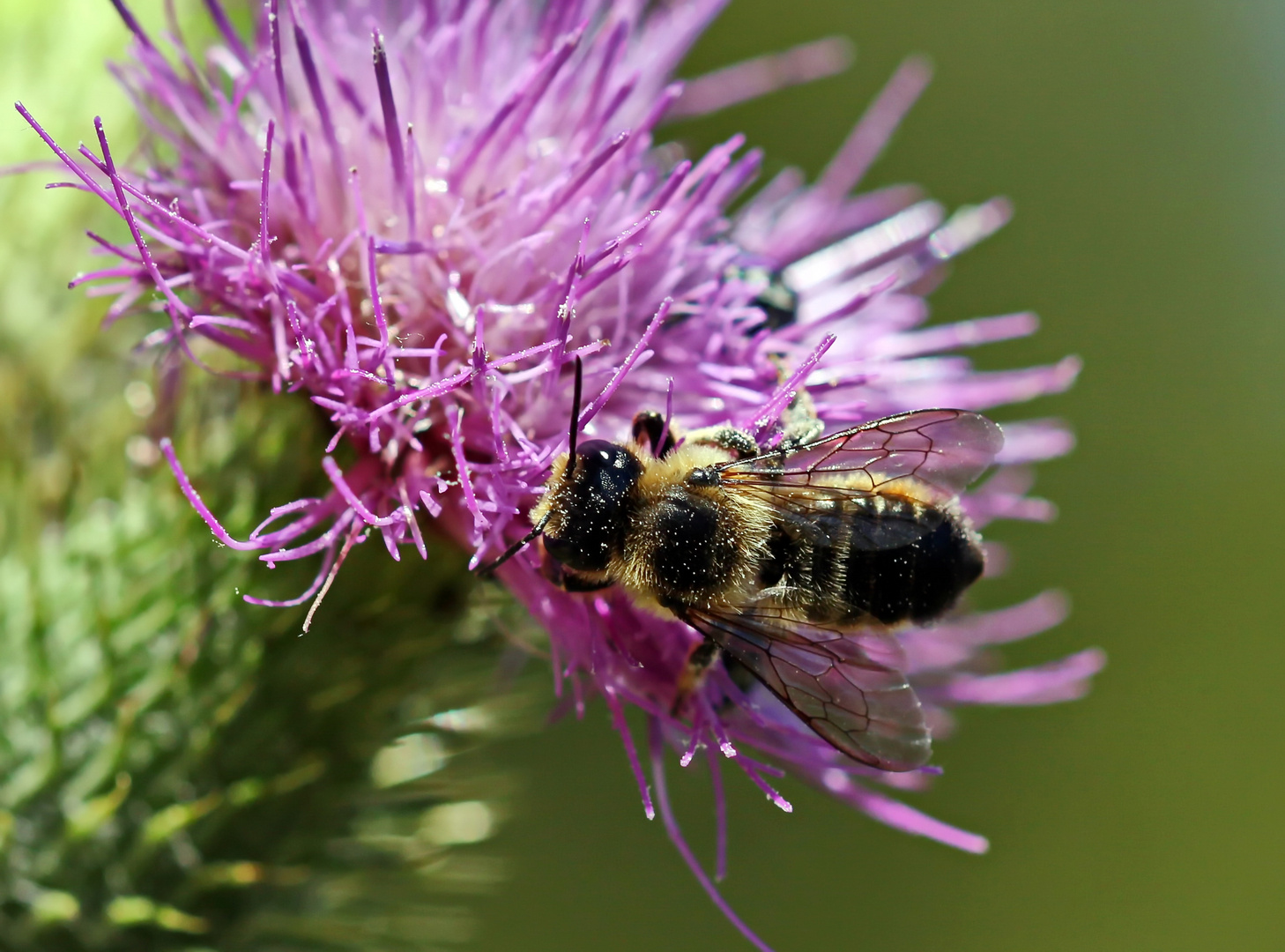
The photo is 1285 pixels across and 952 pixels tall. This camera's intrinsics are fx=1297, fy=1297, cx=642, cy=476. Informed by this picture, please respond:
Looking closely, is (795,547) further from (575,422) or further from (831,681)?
(575,422)

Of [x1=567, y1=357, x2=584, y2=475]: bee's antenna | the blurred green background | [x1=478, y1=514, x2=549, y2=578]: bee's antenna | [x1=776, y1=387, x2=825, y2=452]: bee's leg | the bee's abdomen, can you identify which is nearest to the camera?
[x1=567, y1=357, x2=584, y2=475]: bee's antenna

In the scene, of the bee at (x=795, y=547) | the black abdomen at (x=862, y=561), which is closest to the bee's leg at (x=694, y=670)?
the bee at (x=795, y=547)

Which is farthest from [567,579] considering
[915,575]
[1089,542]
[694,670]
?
[1089,542]

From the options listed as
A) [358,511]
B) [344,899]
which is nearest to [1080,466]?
[344,899]

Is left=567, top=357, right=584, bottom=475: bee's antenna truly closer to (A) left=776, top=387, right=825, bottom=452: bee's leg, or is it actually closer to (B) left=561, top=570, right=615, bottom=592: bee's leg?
(B) left=561, top=570, right=615, bottom=592: bee's leg

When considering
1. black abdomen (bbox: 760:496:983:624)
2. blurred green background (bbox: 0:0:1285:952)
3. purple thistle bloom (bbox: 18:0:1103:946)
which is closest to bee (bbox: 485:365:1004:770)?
black abdomen (bbox: 760:496:983:624)

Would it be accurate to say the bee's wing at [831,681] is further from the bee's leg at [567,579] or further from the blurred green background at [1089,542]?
the blurred green background at [1089,542]

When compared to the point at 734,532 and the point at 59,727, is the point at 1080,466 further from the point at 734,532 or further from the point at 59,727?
the point at 59,727
